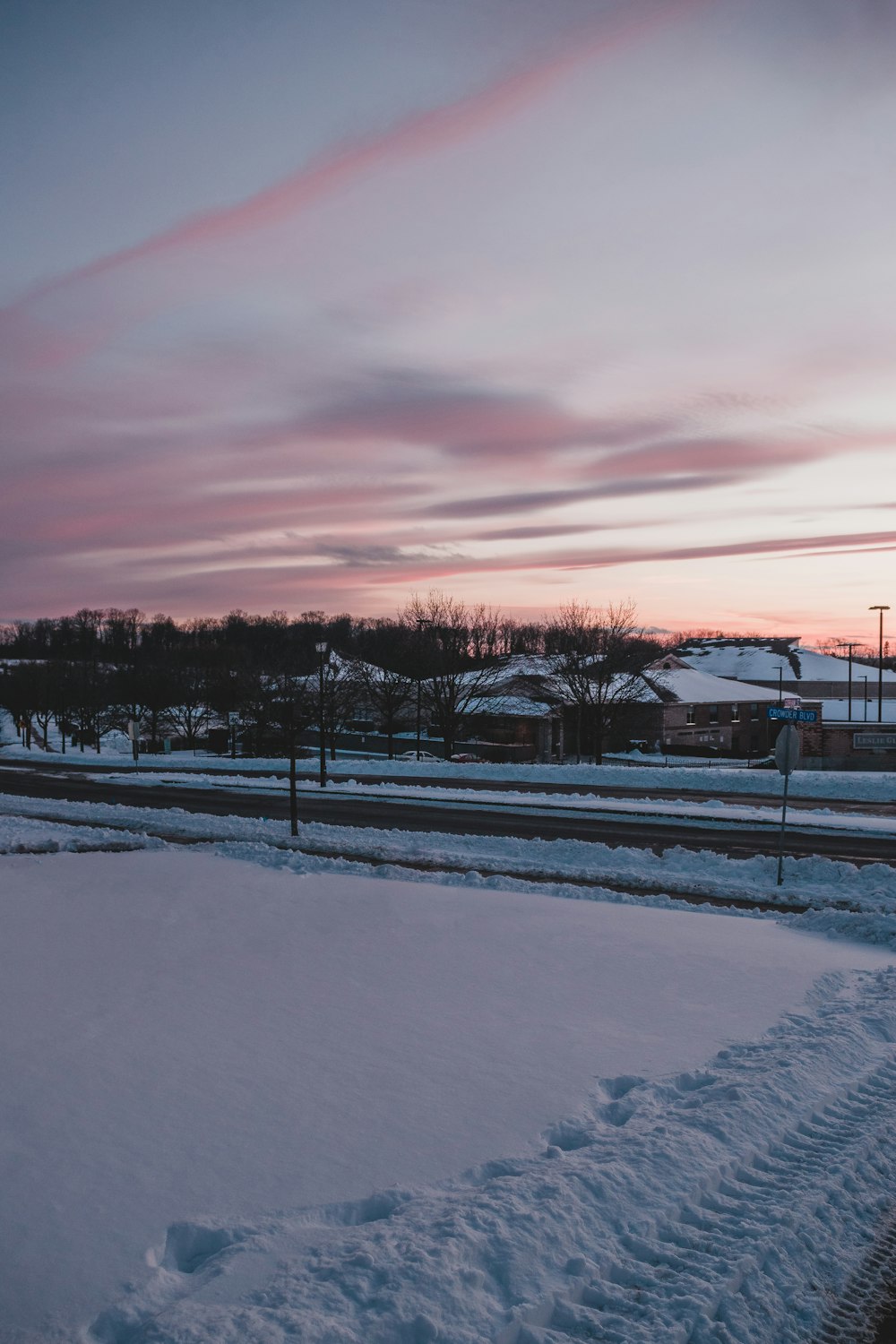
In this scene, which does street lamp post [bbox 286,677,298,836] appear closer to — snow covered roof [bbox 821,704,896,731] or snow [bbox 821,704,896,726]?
snow [bbox 821,704,896,726]

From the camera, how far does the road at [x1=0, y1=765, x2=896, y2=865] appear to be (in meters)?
20.6

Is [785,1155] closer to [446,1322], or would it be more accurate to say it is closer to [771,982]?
[446,1322]

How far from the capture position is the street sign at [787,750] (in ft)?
51.3

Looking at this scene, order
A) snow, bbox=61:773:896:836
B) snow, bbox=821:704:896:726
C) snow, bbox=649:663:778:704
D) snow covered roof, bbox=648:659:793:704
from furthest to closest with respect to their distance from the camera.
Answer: snow, bbox=821:704:896:726
snow, bbox=649:663:778:704
snow covered roof, bbox=648:659:793:704
snow, bbox=61:773:896:836

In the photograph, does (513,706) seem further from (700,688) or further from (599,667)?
(700,688)

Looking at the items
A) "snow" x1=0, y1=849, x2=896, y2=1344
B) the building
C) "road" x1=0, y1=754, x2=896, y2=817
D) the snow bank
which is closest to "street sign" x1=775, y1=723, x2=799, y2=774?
"snow" x1=0, y1=849, x2=896, y2=1344

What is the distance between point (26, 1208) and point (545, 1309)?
3064 mm

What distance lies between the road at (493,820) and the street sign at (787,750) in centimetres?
414

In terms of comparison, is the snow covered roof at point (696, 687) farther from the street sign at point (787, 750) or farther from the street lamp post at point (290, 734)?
the street sign at point (787, 750)

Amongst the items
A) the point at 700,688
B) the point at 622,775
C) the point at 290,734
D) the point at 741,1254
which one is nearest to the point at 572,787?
the point at 622,775

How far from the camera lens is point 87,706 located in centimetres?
8362

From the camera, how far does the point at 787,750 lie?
15.6 m

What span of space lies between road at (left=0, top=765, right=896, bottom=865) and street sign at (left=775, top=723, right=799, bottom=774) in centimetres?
414

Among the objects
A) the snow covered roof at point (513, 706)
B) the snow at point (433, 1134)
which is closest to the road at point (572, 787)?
the snow at point (433, 1134)
